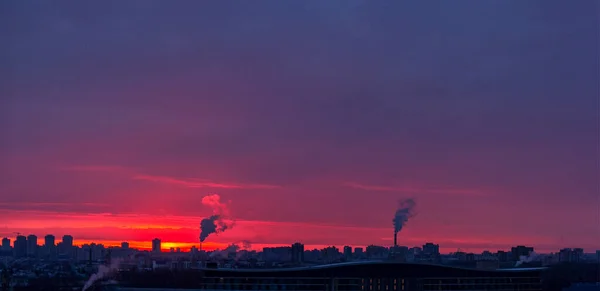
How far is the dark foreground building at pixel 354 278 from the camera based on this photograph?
90.1 m

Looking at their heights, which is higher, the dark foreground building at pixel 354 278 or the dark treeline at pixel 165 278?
the dark foreground building at pixel 354 278

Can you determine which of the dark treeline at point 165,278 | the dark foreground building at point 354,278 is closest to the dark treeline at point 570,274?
the dark treeline at point 165,278

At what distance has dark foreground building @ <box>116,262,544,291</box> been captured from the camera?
9006 cm

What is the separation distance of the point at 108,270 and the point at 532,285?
95697mm

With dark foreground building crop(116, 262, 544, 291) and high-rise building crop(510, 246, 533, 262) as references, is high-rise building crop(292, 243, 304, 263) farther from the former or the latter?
dark foreground building crop(116, 262, 544, 291)

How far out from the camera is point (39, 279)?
163m

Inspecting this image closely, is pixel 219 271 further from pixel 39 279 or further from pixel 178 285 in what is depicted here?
pixel 39 279

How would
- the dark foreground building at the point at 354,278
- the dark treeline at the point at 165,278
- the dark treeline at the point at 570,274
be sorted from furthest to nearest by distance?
the dark treeline at the point at 165,278
the dark treeline at the point at 570,274
the dark foreground building at the point at 354,278

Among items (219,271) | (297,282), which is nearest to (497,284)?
(297,282)

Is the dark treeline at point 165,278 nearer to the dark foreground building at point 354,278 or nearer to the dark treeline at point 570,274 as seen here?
the dark treeline at point 570,274

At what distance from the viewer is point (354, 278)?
90688mm

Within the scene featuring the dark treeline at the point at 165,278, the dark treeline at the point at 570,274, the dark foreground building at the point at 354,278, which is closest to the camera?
the dark foreground building at the point at 354,278

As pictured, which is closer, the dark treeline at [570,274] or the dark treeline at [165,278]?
the dark treeline at [570,274]

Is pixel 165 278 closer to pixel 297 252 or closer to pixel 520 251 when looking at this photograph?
pixel 297 252
